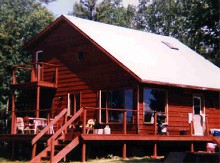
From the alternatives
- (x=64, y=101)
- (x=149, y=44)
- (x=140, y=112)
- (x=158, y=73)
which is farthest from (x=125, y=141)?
(x=149, y=44)

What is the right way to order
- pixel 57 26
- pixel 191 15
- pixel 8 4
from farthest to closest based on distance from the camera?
pixel 8 4 → pixel 57 26 → pixel 191 15

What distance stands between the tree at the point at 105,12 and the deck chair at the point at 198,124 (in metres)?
29.9

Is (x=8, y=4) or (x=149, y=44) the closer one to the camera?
(x=149, y=44)

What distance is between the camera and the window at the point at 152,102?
66.1 ft

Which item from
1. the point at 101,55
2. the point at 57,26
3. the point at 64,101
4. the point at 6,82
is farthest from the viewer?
the point at 6,82

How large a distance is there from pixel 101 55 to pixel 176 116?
5005 millimetres

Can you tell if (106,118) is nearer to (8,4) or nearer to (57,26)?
(57,26)

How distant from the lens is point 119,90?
2047 centimetres

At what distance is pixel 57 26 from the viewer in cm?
2456

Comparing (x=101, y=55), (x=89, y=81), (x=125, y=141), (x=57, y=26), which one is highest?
(x=57, y=26)

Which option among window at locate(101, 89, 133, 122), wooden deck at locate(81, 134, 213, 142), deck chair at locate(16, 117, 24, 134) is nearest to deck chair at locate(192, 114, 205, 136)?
wooden deck at locate(81, 134, 213, 142)

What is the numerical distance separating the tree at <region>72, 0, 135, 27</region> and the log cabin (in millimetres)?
24463

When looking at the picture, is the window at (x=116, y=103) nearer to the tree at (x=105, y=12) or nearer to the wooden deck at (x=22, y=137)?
the wooden deck at (x=22, y=137)

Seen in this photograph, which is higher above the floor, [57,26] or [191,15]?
[57,26]
